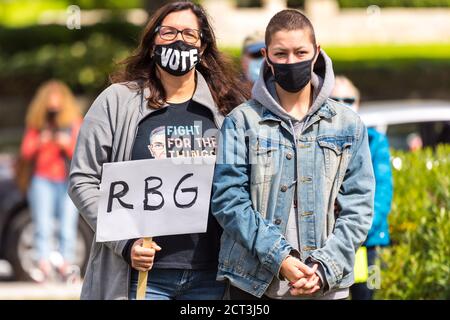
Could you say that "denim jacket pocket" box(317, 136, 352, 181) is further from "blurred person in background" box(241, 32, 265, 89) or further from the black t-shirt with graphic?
"blurred person in background" box(241, 32, 265, 89)

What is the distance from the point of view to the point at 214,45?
16.2 ft

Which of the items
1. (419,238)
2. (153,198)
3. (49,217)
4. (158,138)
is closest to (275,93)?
(158,138)

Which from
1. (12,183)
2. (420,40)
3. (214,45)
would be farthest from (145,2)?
(420,40)

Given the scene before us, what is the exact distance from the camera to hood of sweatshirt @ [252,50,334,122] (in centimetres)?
450

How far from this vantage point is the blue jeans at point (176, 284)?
4555 mm

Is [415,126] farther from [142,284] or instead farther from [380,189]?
[142,284]

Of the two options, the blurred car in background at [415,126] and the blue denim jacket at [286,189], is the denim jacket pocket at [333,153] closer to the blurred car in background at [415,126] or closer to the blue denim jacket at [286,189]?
the blue denim jacket at [286,189]

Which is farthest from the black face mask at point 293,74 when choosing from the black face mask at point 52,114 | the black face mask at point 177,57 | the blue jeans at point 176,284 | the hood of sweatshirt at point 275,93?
the black face mask at point 52,114

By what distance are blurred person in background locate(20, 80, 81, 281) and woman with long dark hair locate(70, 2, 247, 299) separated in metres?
6.26

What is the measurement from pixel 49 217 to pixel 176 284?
6.54 metres

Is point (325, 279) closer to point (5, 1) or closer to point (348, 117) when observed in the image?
point (348, 117)

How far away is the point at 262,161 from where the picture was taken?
4445mm

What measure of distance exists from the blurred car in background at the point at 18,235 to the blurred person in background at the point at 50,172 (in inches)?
5.5

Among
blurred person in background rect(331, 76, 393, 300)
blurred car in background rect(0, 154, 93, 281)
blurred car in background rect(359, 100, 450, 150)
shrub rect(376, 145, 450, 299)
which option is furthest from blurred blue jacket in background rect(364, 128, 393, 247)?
blurred car in background rect(0, 154, 93, 281)
